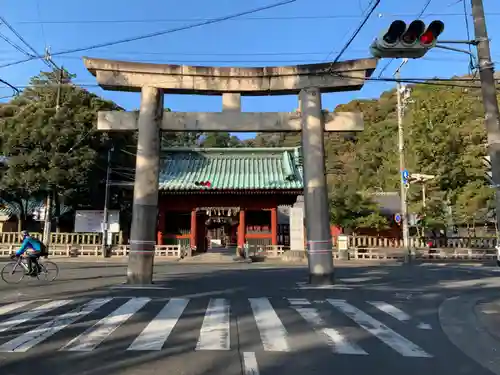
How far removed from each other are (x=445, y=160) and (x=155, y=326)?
32372 millimetres

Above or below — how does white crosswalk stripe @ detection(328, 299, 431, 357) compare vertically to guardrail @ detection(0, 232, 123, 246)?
below

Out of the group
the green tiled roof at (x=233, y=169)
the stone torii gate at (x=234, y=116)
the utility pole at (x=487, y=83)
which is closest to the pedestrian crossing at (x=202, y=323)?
the stone torii gate at (x=234, y=116)

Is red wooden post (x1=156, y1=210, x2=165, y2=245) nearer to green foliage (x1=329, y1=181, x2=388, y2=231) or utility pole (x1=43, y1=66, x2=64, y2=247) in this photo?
utility pole (x1=43, y1=66, x2=64, y2=247)

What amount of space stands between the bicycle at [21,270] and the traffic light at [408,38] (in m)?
12.2

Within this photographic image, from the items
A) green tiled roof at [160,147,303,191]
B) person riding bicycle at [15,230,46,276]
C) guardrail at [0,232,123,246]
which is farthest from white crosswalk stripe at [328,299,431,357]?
guardrail at [0,232,123,246]

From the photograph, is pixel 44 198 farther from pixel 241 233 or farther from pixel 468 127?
pixel 468 127

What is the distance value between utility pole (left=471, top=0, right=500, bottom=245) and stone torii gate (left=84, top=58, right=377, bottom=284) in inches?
195

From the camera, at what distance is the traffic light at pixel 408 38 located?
26.7 feet

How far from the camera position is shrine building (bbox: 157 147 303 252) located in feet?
99.6

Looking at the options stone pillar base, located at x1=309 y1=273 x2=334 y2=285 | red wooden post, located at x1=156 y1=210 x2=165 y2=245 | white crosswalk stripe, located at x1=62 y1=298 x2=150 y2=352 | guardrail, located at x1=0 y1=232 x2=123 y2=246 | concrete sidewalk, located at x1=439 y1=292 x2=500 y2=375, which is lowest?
concrete sidewalk, located at x1=439 y1=292 x2=500 y2=375

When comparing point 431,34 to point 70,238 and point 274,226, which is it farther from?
point 70,238

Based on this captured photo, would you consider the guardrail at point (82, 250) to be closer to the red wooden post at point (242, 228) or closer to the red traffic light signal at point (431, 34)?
the red wooden post at point (242, 228)

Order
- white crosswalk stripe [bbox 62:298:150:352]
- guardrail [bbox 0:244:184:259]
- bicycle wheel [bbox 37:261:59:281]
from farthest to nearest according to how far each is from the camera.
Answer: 1. guardrail [bbox 0:244:184:259]
2. bicycle wheel [bbox 37:261:59:281]
3. white crosswalk stripe [bbox 62:298:150:352]

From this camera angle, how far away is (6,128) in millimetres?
29938
